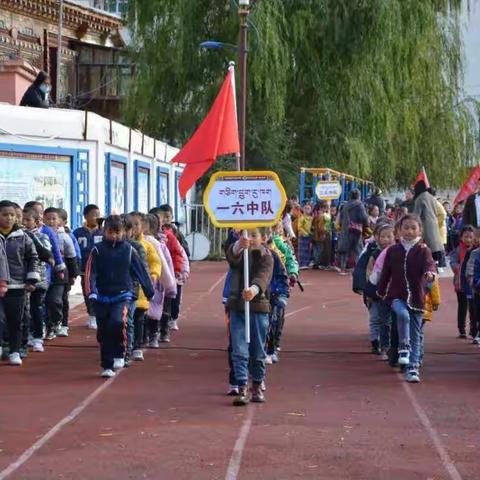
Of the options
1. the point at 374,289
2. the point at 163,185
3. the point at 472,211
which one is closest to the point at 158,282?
the point at 374,289

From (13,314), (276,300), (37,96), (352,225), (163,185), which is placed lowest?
(13,314)

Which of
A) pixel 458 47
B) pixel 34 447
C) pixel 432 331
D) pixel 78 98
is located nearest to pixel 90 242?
pixel 432 331

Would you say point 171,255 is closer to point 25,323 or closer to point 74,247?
point 74,247

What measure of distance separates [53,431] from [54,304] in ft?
19.7

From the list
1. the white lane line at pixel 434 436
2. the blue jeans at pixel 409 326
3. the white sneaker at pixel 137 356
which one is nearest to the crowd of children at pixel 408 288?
the blue jeans at pixel 409 326

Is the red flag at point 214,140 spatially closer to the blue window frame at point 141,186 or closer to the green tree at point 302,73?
the blue window frame at point 141,186

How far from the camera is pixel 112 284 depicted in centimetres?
1258

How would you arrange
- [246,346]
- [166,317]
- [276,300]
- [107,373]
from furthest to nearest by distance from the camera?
[166,317]
[276,300]
[107,373]
[246,346]

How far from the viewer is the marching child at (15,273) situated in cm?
1293

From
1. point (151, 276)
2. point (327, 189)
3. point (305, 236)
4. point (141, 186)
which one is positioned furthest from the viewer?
point (327, 189)

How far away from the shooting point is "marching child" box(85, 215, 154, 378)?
12.6 metres

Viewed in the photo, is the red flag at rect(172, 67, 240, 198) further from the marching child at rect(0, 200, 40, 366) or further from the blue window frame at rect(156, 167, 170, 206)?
the blue window frame at rect(156, 167, 170, 206)

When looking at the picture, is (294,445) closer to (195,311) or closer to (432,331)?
(432,331)

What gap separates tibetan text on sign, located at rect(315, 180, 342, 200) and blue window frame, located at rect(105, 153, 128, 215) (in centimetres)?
662
